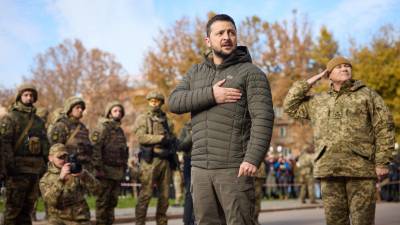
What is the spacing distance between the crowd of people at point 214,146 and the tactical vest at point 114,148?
0.02 metres

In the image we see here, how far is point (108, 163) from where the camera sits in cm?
1069

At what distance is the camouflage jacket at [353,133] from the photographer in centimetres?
674

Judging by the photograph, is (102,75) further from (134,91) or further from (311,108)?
(311,108)

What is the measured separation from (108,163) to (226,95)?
609 cm

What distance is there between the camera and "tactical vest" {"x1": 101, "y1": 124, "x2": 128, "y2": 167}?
1072 cm

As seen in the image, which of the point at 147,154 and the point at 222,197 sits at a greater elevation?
the point at 147,154

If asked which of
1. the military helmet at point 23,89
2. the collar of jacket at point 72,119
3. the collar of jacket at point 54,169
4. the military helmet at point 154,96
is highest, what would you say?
the military helmet at point 154,96

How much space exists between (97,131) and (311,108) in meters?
4.49

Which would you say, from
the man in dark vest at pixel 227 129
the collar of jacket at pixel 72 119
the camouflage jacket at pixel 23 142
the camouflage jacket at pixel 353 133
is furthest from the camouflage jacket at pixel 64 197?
the man in dark vest at pixel 227 129

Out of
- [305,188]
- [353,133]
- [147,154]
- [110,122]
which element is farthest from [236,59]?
[305,188]

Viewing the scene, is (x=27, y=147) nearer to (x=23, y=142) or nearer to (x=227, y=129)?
(x=23, y=142)

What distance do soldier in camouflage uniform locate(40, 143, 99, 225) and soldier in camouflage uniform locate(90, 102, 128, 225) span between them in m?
2.21

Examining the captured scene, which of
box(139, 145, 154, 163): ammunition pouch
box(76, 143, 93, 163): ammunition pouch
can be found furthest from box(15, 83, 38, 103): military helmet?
box(139, 145, 154, 163): ammunition pouch

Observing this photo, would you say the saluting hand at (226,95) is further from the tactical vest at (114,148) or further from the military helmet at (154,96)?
the tactical vest at (114,148)
